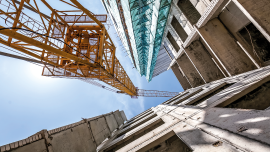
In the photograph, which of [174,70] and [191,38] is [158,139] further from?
[174,70]

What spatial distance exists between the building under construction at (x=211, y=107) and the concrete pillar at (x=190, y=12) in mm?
81

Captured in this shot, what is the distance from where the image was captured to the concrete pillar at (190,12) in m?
9.93

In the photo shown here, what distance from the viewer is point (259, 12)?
5.27 meters

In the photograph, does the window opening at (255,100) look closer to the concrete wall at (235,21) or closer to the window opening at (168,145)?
the window opening at (168,145)

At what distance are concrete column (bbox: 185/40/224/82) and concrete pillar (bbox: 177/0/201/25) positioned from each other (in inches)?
78.6

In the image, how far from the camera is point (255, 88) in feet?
11.4

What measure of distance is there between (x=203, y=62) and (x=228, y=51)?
10.5ft

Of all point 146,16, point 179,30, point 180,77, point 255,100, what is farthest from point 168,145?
point 180,77

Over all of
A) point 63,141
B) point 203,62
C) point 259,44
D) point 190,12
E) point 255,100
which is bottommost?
point 255,100

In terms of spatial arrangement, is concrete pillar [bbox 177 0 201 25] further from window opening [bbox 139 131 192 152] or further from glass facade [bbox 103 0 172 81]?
window opening [bbox 139 131 192 152]

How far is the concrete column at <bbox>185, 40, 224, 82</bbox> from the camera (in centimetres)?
1085

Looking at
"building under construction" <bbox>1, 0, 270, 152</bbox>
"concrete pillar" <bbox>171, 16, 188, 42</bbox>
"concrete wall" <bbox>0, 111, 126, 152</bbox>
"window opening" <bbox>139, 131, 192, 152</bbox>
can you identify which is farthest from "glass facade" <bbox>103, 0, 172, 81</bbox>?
"window opening" <bbox>139, 131, 192, 152</bbox>

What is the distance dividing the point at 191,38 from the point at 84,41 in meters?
10.2

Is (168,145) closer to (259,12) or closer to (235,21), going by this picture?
(259,12)
